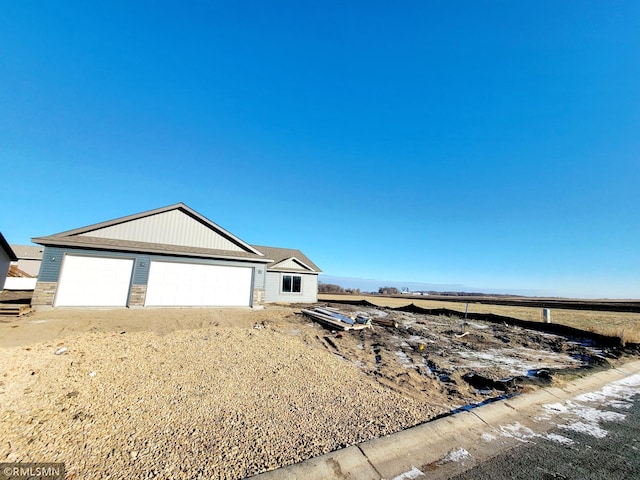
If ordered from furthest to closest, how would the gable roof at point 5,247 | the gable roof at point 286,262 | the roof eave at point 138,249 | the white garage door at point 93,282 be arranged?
1. the gable roof at point 286,262
2. the gable roof at point 5,247
3. the white garage door at point 93,282
4. the roof eave at point 138,249

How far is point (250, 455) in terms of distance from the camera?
279 cm

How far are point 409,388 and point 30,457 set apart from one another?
5.26 metres

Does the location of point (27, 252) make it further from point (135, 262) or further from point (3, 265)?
point (135, 262)

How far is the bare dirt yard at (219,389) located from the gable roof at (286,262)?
13244mm

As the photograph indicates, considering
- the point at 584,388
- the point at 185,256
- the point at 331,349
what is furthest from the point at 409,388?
the point at 185,256

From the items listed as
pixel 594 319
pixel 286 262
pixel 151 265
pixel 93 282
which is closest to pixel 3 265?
pixel 93 282

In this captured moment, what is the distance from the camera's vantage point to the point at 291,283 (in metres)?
22.9

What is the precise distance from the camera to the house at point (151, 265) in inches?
483

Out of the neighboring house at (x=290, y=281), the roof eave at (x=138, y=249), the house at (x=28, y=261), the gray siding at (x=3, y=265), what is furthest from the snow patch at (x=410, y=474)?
the house at (x=28, y=261)

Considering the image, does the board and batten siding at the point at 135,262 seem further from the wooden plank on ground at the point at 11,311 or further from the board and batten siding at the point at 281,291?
the board and batten siding at the point at 281,291

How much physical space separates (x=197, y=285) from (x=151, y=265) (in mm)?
2520

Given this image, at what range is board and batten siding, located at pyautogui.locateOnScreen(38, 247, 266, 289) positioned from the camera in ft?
39.6

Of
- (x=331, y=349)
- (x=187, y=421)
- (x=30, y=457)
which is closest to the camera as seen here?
(x=30, y=457)

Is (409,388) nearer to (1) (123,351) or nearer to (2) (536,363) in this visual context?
(2) (536,363)
